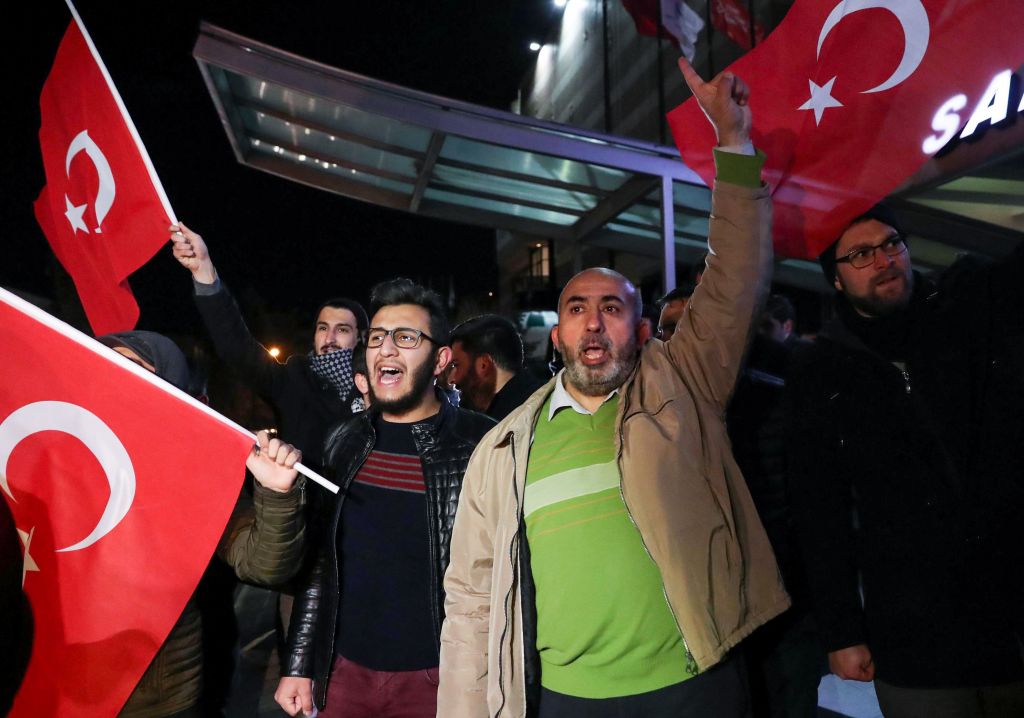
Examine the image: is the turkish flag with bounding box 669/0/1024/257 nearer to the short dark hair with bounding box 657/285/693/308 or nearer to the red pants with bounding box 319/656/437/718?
the short dark hair with bounding box 657/285/693/308

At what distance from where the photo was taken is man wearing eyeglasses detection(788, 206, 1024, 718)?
2381 mm

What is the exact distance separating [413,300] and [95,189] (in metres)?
1.57

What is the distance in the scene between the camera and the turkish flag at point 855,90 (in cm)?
257

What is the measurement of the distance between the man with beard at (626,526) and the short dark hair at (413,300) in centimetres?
65

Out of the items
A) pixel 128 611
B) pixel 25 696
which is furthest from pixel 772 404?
pixel 25 696

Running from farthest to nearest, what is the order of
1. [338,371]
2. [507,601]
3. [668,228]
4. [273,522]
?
1. [668,228]
2. [338,371]
3. [273,522]
4. [507,601]

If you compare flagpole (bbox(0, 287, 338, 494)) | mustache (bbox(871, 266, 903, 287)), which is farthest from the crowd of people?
flagpole (bbox(0, 287, 338, 494))

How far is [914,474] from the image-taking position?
248 centimetres

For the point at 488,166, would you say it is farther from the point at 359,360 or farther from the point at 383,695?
the point at 383,695

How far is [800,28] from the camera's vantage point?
2.93 m

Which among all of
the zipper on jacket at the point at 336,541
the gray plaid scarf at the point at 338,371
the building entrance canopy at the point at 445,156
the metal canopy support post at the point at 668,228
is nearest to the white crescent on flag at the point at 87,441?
the zipper on jacket at the point at 336,541

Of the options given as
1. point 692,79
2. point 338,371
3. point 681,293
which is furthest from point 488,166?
point 692,79

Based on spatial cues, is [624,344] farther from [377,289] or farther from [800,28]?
[800,28]

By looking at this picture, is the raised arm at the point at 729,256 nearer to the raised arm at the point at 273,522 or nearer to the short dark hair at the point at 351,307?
the raised arm at the point at 273,522
